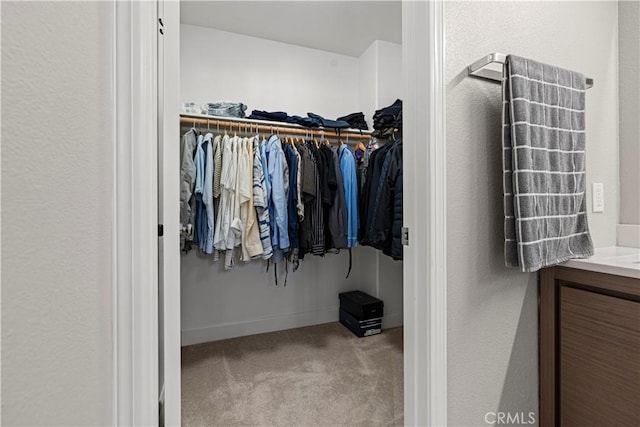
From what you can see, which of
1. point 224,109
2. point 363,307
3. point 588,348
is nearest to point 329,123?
point 224,109

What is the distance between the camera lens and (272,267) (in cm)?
261

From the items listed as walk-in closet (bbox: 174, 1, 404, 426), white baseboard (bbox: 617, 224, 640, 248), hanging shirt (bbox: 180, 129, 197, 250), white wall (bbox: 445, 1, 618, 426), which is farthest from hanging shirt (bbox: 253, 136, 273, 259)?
white baseboard (bbox: 617, 224, 640, 248)

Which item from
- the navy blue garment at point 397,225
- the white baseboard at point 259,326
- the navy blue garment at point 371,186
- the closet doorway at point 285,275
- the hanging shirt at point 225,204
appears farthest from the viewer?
the white baseboard at point 259,326

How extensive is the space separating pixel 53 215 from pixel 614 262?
4.75 feet

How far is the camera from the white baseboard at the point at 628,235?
1.33 m

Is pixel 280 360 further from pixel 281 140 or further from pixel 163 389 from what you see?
pixel 281 140

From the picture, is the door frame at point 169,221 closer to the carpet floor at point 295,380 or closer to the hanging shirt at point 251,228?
the carpet floor at point 295,380

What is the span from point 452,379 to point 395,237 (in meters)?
0.97

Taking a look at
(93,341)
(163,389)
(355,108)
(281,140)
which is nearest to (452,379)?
(163,389)

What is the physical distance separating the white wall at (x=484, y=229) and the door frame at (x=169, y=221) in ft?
0.21

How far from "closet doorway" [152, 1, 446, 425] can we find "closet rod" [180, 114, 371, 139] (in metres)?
0.03

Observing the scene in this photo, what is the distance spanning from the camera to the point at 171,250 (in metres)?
0.86

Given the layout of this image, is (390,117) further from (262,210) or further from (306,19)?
(262,210)

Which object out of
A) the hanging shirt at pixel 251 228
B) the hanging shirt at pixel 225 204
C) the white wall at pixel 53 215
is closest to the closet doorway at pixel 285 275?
the hanging shirt at pixel 225 204
